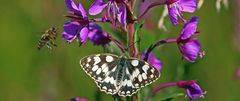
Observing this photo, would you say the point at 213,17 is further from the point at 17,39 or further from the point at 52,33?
the point at 52,33

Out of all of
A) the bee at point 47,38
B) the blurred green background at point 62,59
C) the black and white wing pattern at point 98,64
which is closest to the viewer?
the black and white wing pattern at point 98,64

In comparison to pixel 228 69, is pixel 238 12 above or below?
above

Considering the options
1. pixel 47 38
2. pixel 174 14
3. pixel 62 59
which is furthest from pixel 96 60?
pixel 62 59

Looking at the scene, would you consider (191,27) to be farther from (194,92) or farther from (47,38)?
(47,38)

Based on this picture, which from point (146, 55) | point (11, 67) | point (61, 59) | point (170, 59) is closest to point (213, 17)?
point (170, 59)

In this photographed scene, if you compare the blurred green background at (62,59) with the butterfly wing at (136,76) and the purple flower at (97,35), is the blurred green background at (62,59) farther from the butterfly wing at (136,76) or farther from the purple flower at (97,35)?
the butterfly wing at (136,76)

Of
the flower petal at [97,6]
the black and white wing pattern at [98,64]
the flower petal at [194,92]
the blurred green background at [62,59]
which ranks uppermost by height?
the flower petal at [97,6]

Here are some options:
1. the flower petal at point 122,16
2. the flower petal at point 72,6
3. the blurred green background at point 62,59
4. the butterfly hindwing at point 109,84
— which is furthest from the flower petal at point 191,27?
the blurred green background at point 62,59
